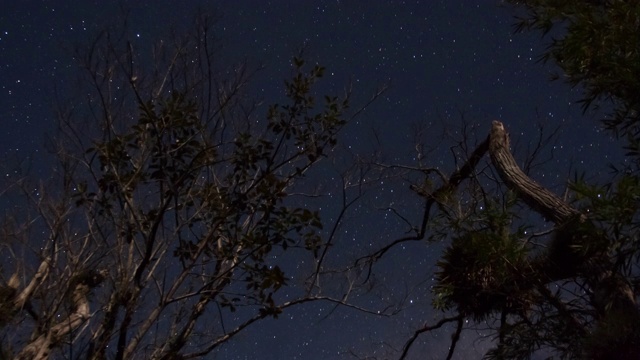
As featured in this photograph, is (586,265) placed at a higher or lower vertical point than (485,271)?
lower

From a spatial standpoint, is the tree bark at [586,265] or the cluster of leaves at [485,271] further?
the cluster of leaves at [485,271]

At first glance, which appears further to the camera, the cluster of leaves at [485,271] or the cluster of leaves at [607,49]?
the cluster of leaves at [485,271]

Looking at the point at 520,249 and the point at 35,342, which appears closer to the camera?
the point at 520,249

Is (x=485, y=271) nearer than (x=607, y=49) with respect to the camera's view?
No

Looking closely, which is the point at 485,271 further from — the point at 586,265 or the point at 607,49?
the point at 607,49

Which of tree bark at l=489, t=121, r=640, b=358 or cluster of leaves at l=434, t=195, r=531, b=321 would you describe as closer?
tree bark at l=489, t=121, r=640, b=358

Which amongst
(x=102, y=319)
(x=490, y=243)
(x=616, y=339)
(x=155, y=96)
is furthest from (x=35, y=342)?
(x=616, y=339)

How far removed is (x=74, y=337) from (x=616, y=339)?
110 inches

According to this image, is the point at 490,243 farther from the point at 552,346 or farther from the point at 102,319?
the point at 102,319

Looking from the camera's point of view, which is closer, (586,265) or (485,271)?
(586,265)

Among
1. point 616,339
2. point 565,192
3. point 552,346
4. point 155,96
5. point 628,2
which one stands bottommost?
point 616,339

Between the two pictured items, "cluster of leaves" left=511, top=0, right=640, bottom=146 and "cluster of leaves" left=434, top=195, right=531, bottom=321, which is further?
"cluster of leaves" left=434, top=195, right=531, bottom=321

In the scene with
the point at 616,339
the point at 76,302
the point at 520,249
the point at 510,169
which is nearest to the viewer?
the point at 616,339

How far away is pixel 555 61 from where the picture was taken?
2.41 m
